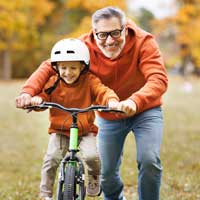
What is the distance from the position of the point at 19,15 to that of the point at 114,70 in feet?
125

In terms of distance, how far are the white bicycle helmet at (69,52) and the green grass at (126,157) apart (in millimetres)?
2493

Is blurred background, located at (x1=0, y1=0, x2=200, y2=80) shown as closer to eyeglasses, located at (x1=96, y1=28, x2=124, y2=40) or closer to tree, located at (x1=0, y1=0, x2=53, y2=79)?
tree, located at (x1=0, y1=0, x2=53, y2=79)

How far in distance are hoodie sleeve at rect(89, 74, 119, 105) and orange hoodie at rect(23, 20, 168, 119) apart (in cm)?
25

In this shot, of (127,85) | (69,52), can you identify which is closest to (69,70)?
(69,52)

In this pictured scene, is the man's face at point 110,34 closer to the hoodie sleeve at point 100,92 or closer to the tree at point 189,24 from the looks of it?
the hoodie sleeve at point 100,92

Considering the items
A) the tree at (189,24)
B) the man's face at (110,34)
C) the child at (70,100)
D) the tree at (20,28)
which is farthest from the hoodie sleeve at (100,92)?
the tree at (189,24)

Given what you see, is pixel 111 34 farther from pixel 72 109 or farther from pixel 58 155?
pixel 58 155

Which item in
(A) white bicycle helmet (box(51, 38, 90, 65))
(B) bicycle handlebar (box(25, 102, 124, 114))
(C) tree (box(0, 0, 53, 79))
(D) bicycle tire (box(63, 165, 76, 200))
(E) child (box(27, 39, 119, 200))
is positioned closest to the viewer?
(D) bicycle tire (box(63, 165, 76, 200))

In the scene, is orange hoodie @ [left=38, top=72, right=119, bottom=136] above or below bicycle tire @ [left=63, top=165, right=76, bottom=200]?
above

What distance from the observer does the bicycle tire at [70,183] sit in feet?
15.3

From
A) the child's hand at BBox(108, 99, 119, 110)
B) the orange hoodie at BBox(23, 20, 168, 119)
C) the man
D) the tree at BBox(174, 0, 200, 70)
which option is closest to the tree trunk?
the tree at BBox(174, 0, 200, 70)

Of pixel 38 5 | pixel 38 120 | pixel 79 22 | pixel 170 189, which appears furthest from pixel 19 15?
pixel 170 189

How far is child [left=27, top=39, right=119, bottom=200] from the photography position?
5184 mm

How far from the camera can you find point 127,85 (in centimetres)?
579
